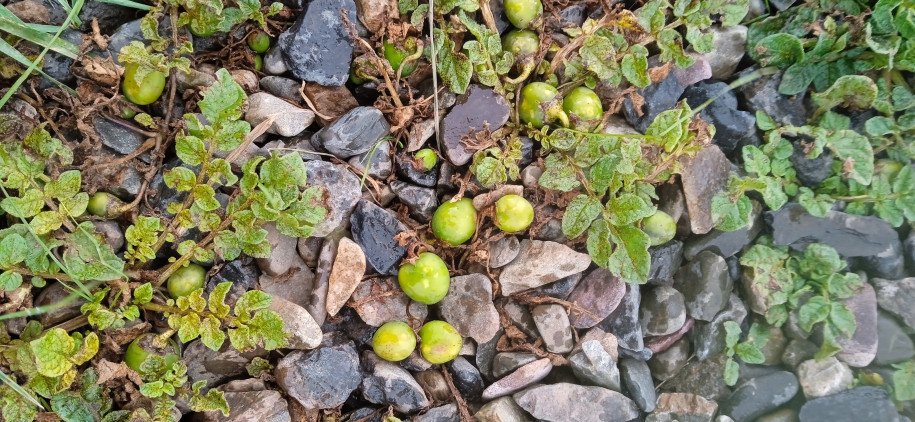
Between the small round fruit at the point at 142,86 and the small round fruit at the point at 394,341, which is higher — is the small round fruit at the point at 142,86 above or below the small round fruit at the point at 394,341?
above

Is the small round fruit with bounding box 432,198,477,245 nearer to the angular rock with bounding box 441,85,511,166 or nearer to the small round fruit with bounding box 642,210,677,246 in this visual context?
the angular rock with bounding box 441,85,511,166

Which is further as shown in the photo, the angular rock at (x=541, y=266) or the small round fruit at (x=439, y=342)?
the angular rock at (x=541, y=266)

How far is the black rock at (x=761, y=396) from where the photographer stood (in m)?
3.23

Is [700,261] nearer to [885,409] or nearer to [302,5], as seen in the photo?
[885,409]

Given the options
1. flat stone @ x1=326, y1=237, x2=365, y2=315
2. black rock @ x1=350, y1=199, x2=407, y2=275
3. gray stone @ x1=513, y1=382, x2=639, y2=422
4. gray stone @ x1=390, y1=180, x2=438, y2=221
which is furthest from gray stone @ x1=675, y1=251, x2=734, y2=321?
flat stone @ x1=326, y1=237, x2=365, y2=315

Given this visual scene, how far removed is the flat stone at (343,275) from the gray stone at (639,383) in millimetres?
1459

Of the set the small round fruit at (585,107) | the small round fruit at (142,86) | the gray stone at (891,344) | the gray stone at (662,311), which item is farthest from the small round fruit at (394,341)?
the gray stone at (891,344)

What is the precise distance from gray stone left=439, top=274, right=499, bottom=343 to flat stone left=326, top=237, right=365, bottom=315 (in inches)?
19.4

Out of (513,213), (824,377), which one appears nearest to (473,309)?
(513,213)

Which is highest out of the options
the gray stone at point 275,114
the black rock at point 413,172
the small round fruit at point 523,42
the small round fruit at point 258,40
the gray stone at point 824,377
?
the small round fruit at point 258,40

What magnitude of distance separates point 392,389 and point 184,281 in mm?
1117

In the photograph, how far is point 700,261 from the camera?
3.37 meters

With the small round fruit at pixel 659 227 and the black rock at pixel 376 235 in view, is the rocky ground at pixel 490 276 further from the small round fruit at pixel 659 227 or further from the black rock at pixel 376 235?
the small round fruit at pixel 659 227

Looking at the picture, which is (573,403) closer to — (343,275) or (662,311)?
(662,311)
